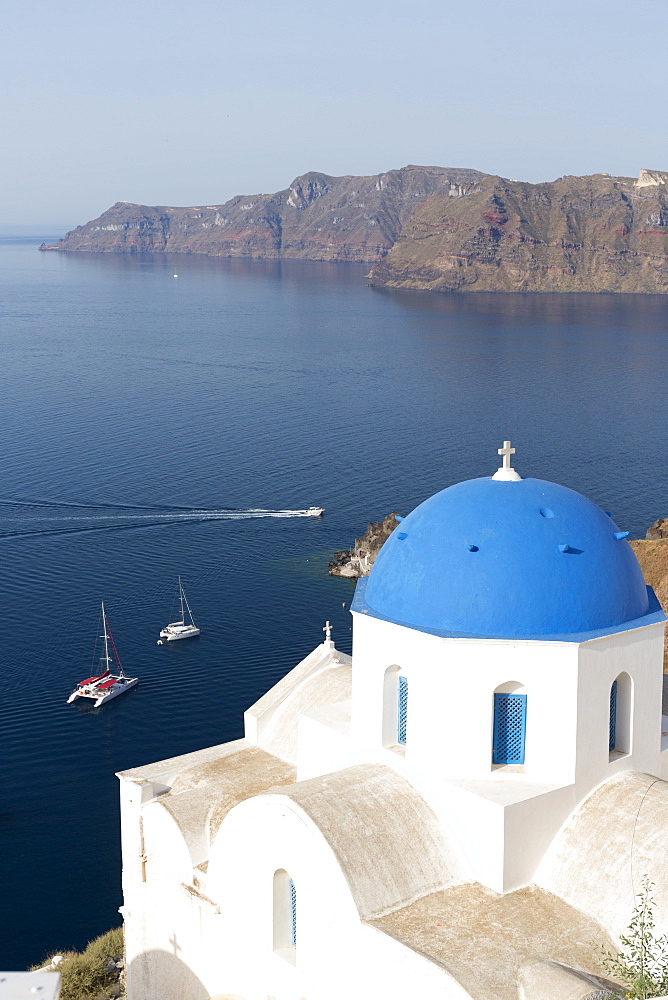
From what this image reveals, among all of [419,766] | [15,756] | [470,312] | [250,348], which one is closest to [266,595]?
[15,756]

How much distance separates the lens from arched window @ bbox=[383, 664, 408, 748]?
1923 centimetres

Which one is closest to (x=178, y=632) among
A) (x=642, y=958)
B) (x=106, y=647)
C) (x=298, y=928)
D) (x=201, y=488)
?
(x=106, y=647)

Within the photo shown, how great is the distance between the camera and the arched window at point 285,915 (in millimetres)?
18031

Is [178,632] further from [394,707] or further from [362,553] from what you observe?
[394,707]

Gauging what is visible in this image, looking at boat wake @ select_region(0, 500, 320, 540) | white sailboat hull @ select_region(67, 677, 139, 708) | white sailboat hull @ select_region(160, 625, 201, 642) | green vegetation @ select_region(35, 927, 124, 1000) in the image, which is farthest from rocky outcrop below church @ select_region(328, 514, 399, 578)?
green vegetation @ select_region(35, 927, 124, 1000)

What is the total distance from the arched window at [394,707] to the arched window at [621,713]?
11.5ft

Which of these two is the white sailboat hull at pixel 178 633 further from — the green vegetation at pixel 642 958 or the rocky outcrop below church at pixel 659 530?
the green vegetation at pixel 642 958

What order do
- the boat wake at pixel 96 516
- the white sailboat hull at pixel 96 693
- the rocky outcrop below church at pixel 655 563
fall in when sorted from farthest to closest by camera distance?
the boat wake at pixel 96 516
the rocky outcrop below church at pixel 655 563
the white sailboat hull at pixel 96 693

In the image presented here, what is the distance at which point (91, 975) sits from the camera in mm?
25984

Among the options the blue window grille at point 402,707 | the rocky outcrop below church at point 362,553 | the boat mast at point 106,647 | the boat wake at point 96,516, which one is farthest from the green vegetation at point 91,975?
the boat wake at point 96,516

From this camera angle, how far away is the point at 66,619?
55406 millimetres

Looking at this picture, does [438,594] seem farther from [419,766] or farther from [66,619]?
[66,619]

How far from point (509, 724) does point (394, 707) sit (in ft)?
7.21

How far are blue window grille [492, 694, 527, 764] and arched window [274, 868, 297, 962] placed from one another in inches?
155
